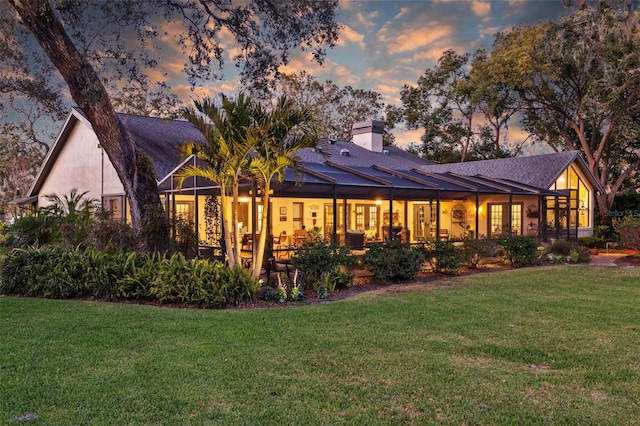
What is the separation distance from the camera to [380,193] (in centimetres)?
1457

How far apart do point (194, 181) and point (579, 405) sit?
1008 centimetres

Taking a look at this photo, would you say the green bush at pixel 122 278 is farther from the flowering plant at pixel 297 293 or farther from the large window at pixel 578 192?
the large window at pixel 578 192

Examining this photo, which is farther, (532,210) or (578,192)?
(578,192)

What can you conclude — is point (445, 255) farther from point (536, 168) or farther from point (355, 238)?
point (536, 168)

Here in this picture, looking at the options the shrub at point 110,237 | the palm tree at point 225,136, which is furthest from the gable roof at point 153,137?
the palm tree at point 225,136

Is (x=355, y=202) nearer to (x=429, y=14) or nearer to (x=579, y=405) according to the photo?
(x=429, y=14)

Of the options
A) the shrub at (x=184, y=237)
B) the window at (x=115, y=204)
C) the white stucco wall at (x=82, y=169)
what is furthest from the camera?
the white stucco wall at (x=82, y=169)

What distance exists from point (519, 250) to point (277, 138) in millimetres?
8263

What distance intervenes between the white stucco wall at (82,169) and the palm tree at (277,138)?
998 centimetres

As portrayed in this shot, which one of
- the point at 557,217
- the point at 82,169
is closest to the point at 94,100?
the point at 82,169

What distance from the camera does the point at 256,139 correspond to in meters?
8.38

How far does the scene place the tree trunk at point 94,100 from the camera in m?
9.45

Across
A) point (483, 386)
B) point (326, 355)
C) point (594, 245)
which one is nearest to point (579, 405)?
point (483, 386)

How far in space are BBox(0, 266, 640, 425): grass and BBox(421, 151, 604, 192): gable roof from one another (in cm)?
1232
